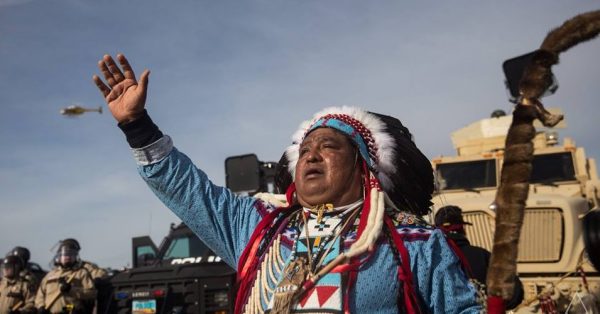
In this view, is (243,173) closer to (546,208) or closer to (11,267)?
(546,208)

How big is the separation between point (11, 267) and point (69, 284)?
9.77ft

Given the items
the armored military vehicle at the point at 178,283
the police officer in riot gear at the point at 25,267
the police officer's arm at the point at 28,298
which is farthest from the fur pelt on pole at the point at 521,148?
the police officer in riot gear at the point at 25,267

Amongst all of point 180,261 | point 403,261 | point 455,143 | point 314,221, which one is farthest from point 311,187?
point 455,143

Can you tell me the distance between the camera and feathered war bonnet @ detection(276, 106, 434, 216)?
2.82 m

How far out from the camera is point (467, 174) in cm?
905

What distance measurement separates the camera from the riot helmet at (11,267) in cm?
1108

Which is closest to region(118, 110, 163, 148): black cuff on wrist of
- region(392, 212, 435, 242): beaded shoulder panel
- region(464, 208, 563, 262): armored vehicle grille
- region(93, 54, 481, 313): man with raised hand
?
region(93, 54, 481, 313): man with raised hand

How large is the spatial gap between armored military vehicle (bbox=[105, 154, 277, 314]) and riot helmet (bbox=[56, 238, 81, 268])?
2.82 feet

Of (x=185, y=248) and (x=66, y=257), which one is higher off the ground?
(x=66, y=257)

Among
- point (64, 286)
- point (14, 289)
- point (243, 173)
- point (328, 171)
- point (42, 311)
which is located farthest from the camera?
point (14, 289)

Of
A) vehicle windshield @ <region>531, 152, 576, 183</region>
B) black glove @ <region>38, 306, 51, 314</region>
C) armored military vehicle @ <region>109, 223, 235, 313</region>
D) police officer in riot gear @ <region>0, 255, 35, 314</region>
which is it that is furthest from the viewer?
police officer in riot gear @ <region>0, 255, 35, 314</region>

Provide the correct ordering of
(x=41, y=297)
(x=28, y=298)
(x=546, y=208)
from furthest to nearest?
(x=28, y=298)
(x=41, y=297)
(x=546, y=208)

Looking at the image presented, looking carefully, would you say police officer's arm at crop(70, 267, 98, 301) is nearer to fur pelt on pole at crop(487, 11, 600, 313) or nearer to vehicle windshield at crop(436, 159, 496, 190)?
vehicle windshield at crop(436, 159, 496, 190)

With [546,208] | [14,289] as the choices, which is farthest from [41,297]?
[546,208]
